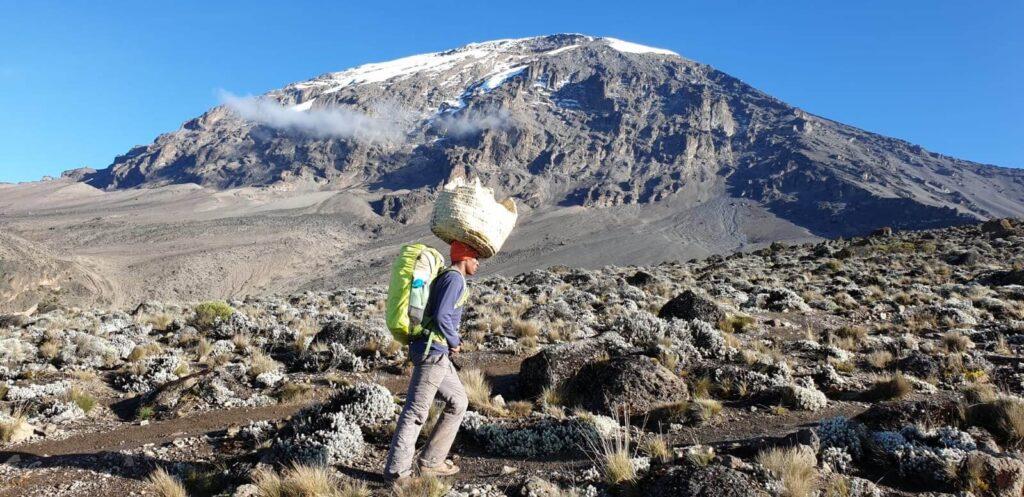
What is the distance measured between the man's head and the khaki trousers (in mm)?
659

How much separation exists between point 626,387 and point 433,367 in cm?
261

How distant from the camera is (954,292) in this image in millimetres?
15727

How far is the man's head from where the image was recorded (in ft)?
13.5

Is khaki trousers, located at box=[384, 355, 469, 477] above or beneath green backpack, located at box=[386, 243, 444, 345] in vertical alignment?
beneath

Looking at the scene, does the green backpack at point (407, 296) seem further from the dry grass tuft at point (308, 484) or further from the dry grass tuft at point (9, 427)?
the dry grass tuft at point (9, 427)

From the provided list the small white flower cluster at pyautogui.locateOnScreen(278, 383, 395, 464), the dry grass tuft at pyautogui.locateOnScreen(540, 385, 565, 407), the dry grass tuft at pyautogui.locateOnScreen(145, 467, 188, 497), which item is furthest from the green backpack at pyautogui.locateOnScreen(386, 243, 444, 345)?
the dry grass tuft at pyautogui.locateOnScreen(540, 385, 565, 407)

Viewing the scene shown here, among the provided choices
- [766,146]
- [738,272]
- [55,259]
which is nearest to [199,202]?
[55,259]

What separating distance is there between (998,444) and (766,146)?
195 meters

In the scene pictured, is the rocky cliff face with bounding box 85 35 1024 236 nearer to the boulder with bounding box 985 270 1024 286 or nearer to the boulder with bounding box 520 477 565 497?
the boulder with bounding box 985 270 1024 286

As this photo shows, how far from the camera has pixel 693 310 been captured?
11180 millimetres

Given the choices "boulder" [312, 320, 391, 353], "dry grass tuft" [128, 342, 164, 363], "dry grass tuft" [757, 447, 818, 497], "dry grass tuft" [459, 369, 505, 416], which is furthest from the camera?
"boulder" [312, 320, 391, 353]

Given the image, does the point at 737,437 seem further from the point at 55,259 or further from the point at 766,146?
the point at 766,146

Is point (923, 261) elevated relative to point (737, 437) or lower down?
elevated

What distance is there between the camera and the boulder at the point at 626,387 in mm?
5789
